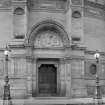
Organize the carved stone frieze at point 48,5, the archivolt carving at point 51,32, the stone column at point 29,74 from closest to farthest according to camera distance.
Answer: the stone column at point 29,74 → the archivolt carving at point 51,32 → the carved stone frieze at point 48,5

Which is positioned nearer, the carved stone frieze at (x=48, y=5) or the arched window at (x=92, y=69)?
the carved stone frieze at (x=48, y=5)

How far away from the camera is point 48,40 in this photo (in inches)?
985

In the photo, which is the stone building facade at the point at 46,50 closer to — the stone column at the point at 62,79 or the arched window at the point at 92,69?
the stone column at the point at 62,79

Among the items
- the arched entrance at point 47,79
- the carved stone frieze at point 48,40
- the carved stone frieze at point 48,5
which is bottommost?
the arched entrance at point 47,79

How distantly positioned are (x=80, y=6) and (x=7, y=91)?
490 inches

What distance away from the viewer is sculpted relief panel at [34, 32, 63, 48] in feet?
81.4

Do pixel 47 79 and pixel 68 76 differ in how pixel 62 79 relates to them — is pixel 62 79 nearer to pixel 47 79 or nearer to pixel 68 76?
pixel 68 76

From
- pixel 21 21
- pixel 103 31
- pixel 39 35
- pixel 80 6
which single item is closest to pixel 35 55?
pixel 39 35

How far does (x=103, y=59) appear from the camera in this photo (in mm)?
28125

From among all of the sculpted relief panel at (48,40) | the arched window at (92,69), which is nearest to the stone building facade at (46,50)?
the sculpted relief panel at (48,40)

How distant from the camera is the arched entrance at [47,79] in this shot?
82.4ft

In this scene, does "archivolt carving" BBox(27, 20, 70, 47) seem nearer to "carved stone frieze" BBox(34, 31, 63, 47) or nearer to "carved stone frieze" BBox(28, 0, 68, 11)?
"carved stone frieze" BBox(34, 31, 63, 47)

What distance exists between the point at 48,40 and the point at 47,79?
4.40 metres

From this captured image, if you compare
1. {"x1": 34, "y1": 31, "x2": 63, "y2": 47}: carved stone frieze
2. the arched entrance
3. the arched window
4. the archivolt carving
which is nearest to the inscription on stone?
the archivolt carving
